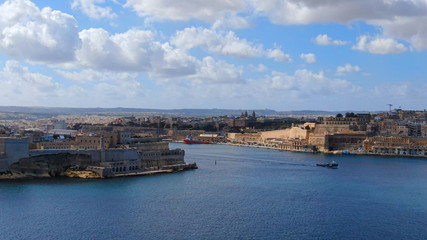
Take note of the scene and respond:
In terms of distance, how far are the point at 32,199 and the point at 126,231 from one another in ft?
15.6

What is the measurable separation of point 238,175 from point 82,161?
6957 mm

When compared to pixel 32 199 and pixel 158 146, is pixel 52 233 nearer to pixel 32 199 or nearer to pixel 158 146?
pixel 32 199

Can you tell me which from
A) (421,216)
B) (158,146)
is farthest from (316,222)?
(158,146)

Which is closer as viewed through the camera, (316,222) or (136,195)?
(316,222)

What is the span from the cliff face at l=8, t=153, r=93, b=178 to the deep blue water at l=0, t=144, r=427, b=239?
51.1 inches

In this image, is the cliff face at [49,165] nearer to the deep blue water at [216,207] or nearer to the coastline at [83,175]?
the coastline at [83,175]

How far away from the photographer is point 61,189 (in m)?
18.5

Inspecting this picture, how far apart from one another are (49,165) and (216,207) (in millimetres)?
8904

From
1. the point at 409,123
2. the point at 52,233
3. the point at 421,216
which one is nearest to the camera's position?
the point at 52,233

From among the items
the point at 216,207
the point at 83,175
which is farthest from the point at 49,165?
the point at 216,207

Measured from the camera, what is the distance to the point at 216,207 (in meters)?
16.2

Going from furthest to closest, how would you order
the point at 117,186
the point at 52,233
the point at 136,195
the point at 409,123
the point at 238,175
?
the point at 409,123, the point at 238,175, the point at 117,186, the point at 136,195, the point at 52,233

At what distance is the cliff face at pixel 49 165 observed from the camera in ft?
69.3

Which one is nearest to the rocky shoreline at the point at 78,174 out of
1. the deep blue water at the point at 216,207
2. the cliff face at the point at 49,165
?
the cliff face at the point at 49,165
